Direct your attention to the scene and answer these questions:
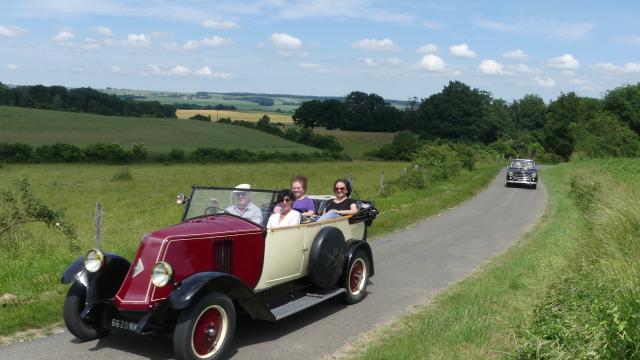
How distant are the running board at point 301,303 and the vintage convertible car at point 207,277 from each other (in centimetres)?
1

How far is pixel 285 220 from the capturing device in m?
7.61

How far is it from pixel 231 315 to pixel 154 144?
217 ft

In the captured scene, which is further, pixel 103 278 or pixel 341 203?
pixel 341 203

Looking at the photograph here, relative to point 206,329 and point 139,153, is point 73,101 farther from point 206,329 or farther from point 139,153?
point 206,329

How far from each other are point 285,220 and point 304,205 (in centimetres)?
159

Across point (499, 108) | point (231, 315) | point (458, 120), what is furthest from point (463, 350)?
point (499, 108)

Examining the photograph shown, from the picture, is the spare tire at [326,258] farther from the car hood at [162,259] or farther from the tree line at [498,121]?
the tree line at [498,121]

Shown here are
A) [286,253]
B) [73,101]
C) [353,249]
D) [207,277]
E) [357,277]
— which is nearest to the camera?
[207,277]

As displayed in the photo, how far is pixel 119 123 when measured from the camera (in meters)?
84.2

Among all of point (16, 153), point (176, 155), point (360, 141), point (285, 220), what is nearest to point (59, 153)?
point (16, 153)

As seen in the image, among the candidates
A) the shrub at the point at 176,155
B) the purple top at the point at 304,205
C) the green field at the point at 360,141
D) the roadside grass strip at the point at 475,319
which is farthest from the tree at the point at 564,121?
the purple top at the point at 304,205

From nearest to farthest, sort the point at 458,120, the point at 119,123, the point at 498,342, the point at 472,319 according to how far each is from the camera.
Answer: the point at 498,342, the point at 472,319, the point at 119,123, the point at 458,120

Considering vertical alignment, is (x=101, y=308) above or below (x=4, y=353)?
above

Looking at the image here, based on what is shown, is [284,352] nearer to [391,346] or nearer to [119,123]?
[391,346]
